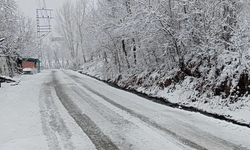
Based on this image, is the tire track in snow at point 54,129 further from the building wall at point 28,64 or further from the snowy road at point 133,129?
the building wall at point 28,64

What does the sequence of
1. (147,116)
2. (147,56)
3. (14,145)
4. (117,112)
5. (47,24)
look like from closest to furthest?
(14,145) → (147,116) → (117,112) → (147,56) → (47,24)

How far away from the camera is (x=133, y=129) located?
275 inches

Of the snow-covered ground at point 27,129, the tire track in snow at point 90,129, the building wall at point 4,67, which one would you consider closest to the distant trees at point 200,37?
the tire track in snow at point 90,129

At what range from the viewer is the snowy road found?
5.76 m

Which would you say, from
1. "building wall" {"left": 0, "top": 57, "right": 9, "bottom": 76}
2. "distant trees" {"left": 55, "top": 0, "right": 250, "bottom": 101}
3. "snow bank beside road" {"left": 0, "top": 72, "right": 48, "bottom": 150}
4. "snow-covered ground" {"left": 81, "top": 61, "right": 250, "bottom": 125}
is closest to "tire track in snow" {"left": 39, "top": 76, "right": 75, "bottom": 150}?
"snow bank beside road" {"left": 0, "top": 72, "right": 48, "bottom": 150}

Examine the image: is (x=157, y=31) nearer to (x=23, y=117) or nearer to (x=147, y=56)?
(x=147, y=56)

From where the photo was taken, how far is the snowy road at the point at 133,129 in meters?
5.76

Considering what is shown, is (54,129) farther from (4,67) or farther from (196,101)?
(4,67)

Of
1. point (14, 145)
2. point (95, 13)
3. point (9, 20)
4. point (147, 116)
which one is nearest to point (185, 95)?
point (147, 116)

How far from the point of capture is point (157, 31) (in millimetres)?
13133

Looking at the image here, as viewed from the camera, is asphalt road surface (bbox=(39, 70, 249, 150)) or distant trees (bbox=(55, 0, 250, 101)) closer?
asphalt road surface (bbox=(39, 70, 249, 150))

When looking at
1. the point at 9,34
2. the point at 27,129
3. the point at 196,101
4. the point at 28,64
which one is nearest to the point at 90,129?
the point at 27,129

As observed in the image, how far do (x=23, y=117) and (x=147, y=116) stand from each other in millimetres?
4248

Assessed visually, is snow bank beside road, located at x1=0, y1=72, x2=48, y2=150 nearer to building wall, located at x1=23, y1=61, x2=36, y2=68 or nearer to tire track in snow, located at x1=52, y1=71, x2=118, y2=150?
tire track in snow, located at x1=52, y1=71, x2=118, y2=150
